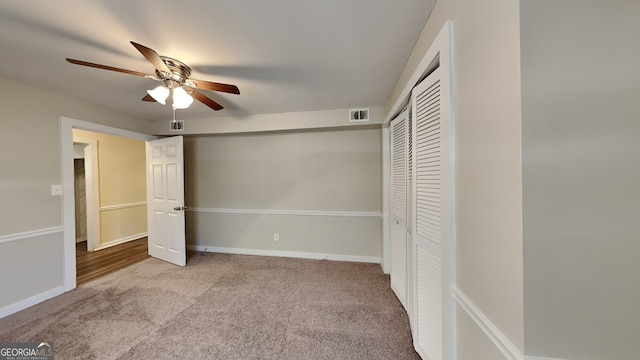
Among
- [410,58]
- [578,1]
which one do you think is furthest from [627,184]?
[410,58]

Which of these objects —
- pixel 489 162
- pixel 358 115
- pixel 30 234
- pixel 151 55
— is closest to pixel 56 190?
pixel 30 234

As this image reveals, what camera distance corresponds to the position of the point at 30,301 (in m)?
2.25

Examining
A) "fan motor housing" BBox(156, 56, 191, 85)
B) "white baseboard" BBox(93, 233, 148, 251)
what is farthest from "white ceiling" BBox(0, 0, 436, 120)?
"white baseboard" BBox(93, 233, 148, 251)

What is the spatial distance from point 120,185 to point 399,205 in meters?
5.33

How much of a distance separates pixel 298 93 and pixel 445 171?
1.93 metres

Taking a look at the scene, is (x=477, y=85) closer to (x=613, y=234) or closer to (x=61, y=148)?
(x=613, y=234)

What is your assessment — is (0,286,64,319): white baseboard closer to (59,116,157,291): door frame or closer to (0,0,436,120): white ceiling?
(59,116,157,291): door frame

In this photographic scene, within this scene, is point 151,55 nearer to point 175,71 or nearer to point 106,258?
point 175,71

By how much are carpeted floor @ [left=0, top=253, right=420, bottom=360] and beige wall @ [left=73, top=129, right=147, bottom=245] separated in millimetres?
1965

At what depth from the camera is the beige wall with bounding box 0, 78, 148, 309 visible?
2.14m

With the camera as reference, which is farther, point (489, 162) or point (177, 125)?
point (177, 125)

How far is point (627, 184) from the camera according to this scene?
59 cm

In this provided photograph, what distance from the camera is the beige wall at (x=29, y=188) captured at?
84.3 inches

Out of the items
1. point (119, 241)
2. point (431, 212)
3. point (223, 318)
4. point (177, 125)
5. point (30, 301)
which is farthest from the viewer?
point (119, 241)
